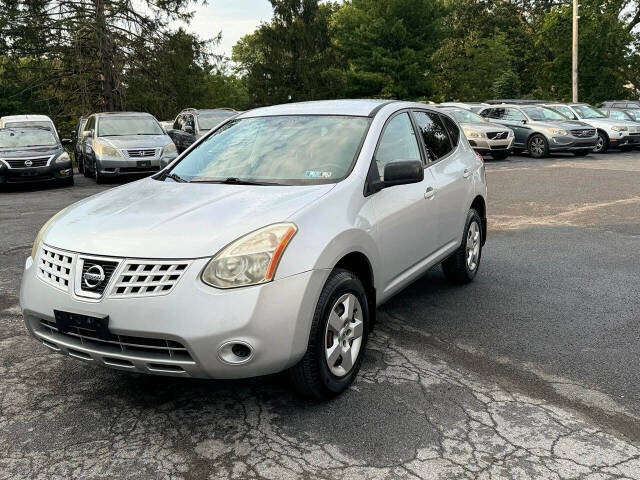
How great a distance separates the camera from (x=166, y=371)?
10.5ft

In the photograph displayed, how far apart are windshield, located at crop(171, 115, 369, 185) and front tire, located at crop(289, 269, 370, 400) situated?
0.75 metres

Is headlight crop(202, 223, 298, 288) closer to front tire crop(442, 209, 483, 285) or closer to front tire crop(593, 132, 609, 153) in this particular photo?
front tire crop(442, 209, 483, 285)

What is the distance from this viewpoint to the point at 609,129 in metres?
21.6

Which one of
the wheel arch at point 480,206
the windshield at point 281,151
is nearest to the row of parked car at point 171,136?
the wheel arch at point 480,206

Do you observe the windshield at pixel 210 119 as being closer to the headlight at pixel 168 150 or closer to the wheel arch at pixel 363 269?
the headlight at pixel 168 150

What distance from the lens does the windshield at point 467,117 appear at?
20234 millimetres

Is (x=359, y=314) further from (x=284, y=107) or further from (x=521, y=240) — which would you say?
(x=521, y=240)

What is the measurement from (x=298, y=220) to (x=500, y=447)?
1495 mm

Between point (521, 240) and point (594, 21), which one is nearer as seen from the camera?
point (521, 240)

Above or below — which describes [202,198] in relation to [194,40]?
below

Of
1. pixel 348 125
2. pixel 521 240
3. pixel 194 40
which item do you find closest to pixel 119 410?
pixel 348 125

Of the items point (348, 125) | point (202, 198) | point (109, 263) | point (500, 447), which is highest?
point (348, 125)

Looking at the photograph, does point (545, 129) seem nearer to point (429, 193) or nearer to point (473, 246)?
point (473, 246)

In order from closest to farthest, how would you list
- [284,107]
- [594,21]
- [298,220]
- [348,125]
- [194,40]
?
[298,220] → [348,125] → [284,107] → [194,40] → [594,21]
